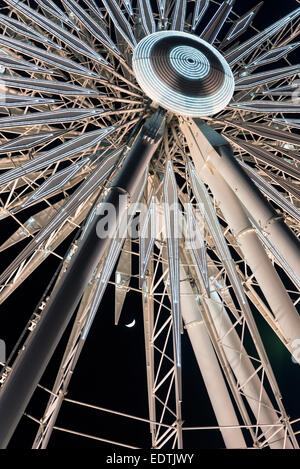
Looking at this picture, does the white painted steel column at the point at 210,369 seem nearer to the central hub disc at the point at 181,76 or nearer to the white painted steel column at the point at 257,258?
the white painted steel column at the point at 257,258

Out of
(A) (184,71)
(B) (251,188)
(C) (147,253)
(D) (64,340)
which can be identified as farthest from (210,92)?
(D) (64,340)

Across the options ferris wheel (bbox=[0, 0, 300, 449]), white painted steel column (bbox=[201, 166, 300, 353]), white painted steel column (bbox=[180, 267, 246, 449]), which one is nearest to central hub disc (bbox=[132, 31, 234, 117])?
ferris wheel (bbox=[0, 0, 300, 449])

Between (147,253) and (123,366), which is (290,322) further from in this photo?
(123,366)

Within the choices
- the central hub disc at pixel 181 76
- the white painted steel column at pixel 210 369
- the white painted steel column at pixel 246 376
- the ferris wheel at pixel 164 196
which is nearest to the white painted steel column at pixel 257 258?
the ferris wheel at pixel 164 196

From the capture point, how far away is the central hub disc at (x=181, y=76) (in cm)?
1309

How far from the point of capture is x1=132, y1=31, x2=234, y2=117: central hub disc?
43.0 feet

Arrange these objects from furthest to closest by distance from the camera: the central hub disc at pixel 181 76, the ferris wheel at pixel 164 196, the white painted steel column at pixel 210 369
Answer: the white painted steel column at pixel 210 369 → the central hub disc at pixel 181 76 → the ferris wheel at pixel 164 196

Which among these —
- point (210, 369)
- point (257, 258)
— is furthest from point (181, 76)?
point (210, 369)

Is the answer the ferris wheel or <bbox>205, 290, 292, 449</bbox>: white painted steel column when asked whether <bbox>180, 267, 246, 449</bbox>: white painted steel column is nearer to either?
the ferris wheel

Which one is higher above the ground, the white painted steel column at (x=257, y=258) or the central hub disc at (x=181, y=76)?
the central hub disc at (x=181, y=76)

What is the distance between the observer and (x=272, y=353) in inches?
1069

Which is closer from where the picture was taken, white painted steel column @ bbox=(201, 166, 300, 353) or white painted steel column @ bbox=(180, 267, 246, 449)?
white painted steel column @ bbox=(201, 166, 300, 353)

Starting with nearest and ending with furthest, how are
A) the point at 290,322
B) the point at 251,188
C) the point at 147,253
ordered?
1. the point at 290,322
2. the point at 251,188
3. the point at 147,253
